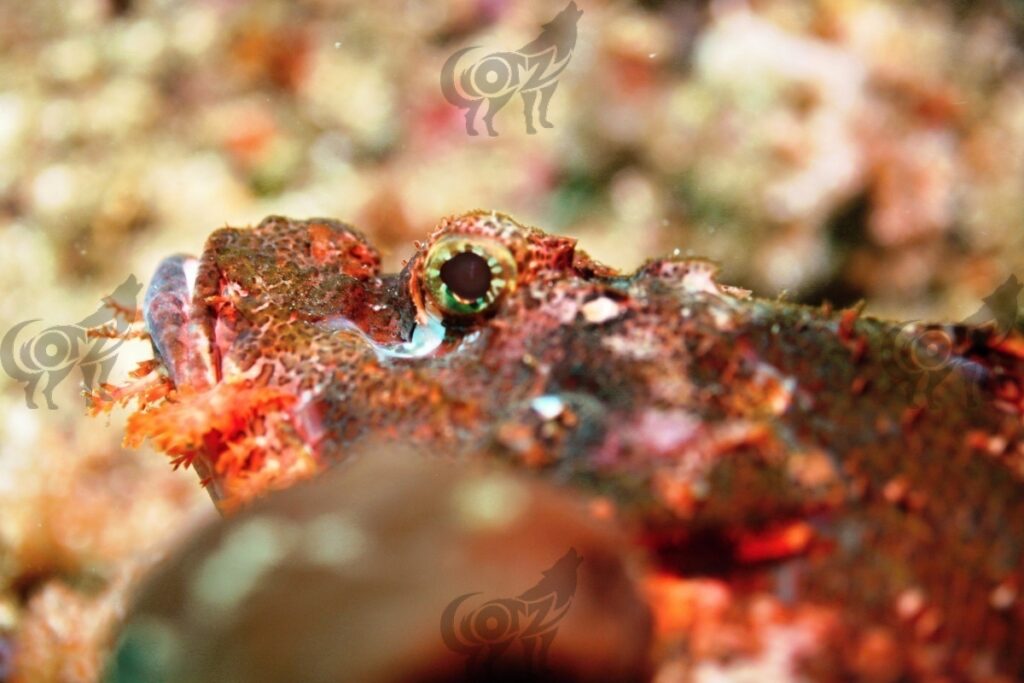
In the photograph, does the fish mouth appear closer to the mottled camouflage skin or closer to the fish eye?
the mottled camouflage skin

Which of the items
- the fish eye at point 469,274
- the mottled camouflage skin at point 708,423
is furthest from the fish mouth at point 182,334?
the fish eye at point 469,274

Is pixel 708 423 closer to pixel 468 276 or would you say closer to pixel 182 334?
pixel 468 276

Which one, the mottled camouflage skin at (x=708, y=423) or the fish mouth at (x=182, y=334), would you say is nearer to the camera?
the mottled camouflage skin at (x=708, y=423)

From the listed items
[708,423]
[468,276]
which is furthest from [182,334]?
[708,423]

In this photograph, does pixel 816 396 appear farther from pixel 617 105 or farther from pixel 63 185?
pixel 63 185

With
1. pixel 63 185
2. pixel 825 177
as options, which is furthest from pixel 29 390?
pixel 825 177

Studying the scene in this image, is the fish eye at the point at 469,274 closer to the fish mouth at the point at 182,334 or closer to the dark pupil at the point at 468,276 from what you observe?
the dark pupil at the point at 468,276

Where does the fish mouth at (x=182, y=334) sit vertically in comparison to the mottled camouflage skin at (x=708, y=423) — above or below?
above
